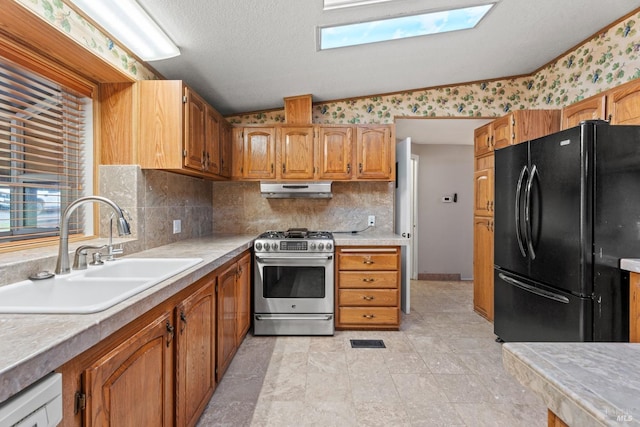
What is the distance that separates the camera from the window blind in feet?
5.05

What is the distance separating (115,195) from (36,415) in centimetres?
174

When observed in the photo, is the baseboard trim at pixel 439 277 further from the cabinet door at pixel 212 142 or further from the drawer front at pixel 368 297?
the cabinet door at pixel 212 142

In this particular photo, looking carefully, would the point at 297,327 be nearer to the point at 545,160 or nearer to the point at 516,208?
the point at 516,208

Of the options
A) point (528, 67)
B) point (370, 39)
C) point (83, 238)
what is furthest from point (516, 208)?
point (83, 238)

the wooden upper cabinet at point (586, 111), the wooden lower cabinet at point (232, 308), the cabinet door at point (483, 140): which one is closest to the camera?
the wooden lower cabinet at point (232, 308)

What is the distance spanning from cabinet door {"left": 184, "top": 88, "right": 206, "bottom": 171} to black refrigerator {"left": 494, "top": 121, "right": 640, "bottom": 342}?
96.2 inches

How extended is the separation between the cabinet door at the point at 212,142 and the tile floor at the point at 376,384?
1567mm

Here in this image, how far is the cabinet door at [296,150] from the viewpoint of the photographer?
3.28 meters

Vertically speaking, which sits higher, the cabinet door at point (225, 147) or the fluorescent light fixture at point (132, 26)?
the fluorescent light fixture at point (132, 26)

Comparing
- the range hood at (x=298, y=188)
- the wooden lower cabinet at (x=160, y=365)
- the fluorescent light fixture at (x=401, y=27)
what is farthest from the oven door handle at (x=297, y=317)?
the fluorescent light fixture at (x=401, y=27)

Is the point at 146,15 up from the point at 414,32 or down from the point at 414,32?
down

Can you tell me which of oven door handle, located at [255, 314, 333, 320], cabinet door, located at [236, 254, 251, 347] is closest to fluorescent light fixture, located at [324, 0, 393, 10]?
cabinet door, located at [236, 254, 251, 347]

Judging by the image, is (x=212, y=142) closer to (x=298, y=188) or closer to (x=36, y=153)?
(x=298, y=188)

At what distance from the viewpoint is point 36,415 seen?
26.3 inches
